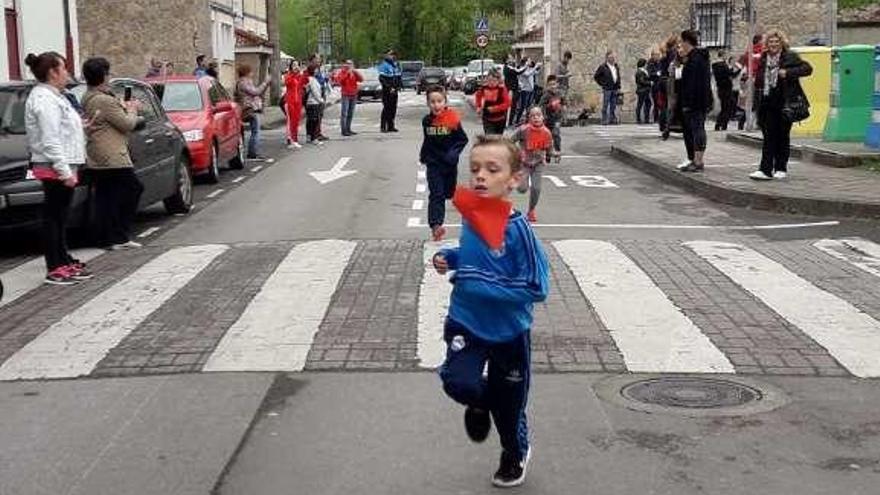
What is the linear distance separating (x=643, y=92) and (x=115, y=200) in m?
21.1

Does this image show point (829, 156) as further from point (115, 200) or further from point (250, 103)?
point (250, 103)

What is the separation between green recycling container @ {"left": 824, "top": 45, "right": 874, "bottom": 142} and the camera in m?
17.9

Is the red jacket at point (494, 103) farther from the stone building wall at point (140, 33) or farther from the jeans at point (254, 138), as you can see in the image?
the stone building wall at point (140, 33)

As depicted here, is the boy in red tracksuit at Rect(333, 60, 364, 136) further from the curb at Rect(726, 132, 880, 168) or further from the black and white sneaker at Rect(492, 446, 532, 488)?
the black and white sneaker at Rect(492, 446, 532, 488)

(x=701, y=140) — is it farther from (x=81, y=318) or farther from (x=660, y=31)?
(x=660, y=31)

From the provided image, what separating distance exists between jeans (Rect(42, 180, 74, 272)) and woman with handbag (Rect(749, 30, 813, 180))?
8493mm

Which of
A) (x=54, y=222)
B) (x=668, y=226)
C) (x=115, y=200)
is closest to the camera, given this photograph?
(x=54, y=222)

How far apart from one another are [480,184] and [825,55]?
730 inches

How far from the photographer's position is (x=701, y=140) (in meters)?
15.9

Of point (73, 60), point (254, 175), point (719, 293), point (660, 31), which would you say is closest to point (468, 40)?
point (660, 31)

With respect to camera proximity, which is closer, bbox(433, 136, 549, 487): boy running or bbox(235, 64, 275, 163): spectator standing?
bbox(433, 136, 549, 487): boy running

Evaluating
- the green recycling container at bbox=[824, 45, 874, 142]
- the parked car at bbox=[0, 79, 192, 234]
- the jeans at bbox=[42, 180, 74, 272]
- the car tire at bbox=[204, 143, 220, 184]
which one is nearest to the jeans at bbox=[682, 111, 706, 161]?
the green recycling container at bbox=[824, 45, 874, 142]

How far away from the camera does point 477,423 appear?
463cm

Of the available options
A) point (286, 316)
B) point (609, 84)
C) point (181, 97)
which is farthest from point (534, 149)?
point (609, 84)
